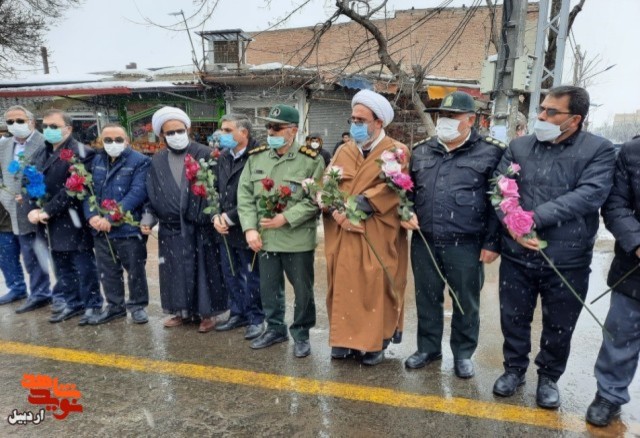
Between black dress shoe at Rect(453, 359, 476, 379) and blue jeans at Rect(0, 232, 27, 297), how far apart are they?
4690 millimetres

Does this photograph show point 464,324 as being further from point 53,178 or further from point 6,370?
point 53,178

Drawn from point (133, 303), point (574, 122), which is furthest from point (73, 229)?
point (574, 122)

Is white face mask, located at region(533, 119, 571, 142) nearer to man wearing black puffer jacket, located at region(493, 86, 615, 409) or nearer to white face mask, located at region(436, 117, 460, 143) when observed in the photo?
man wearing black puffer jacket, located at region(493, 86, 615, 409)

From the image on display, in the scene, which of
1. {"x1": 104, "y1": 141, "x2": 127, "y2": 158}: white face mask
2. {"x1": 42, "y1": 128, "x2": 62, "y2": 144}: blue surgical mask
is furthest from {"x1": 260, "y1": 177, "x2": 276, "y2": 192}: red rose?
{"x1": 42, "y1": 128, "x2": 62, "y2": 144}: blue surgical mask

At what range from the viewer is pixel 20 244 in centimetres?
496

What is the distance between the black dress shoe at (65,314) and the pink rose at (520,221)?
4.15 meters

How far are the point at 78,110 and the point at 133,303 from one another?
14.0 m

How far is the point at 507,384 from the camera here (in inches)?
122

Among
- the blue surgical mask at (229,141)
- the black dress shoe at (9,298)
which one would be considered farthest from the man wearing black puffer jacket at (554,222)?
the black dress shoe at (9,298)

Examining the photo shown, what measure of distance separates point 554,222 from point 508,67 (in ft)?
15.2

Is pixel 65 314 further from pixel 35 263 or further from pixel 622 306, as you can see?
pixel 622 306

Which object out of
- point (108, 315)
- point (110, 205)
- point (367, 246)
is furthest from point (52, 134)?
point (367, 246)

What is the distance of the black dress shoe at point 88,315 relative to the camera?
14.6 ft

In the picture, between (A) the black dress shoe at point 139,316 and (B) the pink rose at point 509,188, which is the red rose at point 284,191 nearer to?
(B) the pink rose at point 509,188
